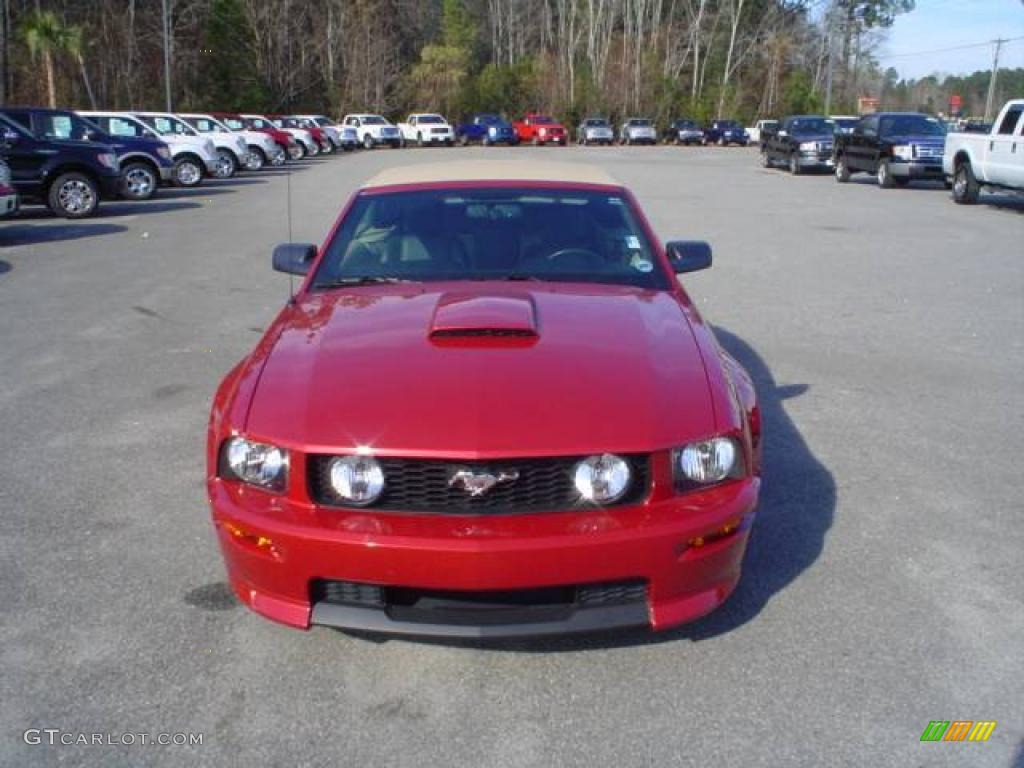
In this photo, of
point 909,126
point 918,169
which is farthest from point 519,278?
point 909,126

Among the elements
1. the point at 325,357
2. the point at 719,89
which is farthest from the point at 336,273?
the point at 719,89

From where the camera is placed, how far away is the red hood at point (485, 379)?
9.57ft

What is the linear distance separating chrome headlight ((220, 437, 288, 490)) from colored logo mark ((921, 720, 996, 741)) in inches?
84.8

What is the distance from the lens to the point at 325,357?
339 cm

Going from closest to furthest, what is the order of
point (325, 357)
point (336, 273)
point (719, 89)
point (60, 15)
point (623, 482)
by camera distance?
point (623, 482), point (325, 357), point (336, 273), point (60, 15), point (719, 89)

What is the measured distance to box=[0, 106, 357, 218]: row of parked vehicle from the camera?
51.8 feet

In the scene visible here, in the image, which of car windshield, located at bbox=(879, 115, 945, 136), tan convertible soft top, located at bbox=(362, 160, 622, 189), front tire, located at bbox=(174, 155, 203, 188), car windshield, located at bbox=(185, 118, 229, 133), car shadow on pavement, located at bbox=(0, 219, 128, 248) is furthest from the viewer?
car windshield, located at bbox=(185, 118, 229, 133)

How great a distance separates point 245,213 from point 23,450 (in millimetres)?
13388

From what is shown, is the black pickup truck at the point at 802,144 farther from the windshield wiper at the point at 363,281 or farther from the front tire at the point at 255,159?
the windshield wiper at the point at 363,281

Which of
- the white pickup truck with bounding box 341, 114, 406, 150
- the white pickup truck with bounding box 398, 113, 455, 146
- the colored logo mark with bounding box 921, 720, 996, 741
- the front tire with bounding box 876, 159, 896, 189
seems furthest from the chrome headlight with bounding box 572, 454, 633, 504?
the white pickup truck with bounding box 398, 113, 455, 146

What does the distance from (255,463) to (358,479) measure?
38 cm

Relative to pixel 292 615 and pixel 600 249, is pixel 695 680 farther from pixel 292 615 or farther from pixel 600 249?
pixel 600 249

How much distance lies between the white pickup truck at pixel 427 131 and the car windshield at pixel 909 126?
106 ft

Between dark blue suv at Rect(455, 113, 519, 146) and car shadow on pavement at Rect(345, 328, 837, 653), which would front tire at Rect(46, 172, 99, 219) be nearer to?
car shadow on pavement at Rect(345, 328, 837, 653)
